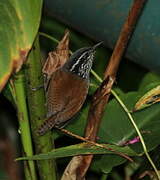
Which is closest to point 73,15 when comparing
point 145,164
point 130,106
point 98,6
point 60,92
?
point 98,6

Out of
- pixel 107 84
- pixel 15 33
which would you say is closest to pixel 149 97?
pixel 107 84

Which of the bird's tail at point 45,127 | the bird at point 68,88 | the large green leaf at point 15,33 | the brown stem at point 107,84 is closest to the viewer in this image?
the large green leaf at point 15,33

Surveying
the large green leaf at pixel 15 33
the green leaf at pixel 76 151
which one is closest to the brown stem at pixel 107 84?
the green leaf at pixel 76 151

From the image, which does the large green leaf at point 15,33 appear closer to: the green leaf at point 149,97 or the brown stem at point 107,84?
the brown stem at point 107,84

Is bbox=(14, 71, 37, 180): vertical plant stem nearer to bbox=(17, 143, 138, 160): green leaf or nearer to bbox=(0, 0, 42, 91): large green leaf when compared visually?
bbox=(17, 143, 138, 160): green leaf

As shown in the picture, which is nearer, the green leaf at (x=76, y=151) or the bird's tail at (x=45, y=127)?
the green leaf at (x=76, y=151)
